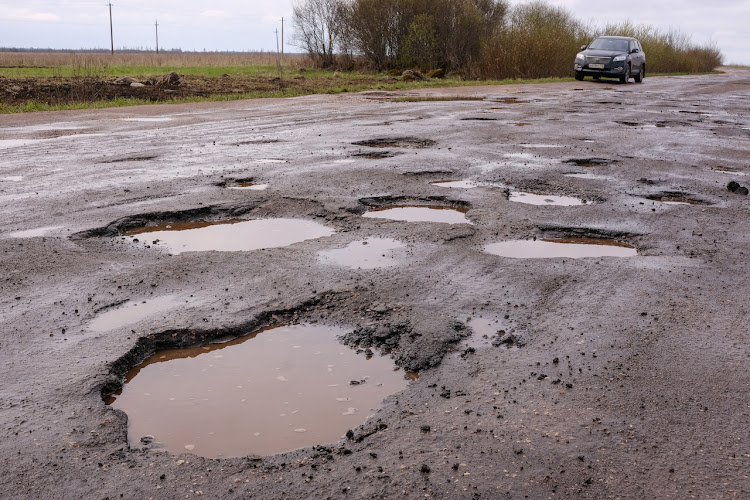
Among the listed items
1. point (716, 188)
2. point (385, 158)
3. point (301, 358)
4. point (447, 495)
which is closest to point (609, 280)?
point (301, 358)

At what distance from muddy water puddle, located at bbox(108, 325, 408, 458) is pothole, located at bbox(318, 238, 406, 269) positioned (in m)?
1.09

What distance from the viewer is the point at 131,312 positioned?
3863 mm

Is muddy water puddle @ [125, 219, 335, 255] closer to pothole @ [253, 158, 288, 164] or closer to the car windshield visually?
pothole @ [253, 158, 288, 164]

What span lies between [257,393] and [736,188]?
594cm

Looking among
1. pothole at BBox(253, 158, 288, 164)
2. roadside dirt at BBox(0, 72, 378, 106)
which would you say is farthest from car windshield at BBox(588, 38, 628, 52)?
pothole at BBox(253, 158, 288, 164)

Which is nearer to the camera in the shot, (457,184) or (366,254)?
(366,254)

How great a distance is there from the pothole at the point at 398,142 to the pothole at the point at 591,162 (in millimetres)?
2145

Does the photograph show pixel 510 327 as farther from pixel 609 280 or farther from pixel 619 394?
pixel 609 280

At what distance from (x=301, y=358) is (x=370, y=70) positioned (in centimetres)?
3811

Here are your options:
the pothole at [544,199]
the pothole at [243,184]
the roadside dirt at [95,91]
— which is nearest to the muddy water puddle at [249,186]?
the pothole at [243,184]

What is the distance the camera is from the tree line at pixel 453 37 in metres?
31.8

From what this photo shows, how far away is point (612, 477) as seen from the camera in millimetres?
2354

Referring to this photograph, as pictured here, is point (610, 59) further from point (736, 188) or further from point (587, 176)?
point (736, 188)

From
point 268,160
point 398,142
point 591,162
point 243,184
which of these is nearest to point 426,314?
point 243,184
